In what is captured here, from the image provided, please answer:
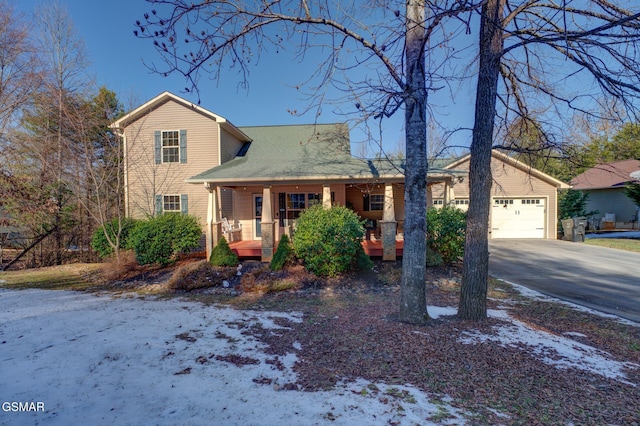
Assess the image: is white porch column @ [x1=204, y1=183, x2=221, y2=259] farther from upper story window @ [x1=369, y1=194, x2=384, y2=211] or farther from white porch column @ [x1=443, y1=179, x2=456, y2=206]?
white porch column @ [x1=443, y1=179, x2=456, y2=206]

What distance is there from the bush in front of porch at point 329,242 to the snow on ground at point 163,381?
294 centimetres

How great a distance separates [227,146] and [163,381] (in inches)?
445

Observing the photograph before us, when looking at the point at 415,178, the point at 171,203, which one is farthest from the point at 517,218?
the point at 171,203

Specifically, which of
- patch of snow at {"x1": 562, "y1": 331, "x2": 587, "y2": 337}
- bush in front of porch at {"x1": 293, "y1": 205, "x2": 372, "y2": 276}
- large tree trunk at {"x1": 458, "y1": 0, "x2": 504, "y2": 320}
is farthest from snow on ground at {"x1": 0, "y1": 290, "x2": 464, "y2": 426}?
patch of snow at {"x1": 562, "y1": 331, "x2": 587, "y2": 337}

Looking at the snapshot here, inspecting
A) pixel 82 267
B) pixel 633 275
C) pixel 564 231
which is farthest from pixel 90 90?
pixel 564 231

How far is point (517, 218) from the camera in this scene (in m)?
17.3

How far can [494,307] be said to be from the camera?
5898 mm

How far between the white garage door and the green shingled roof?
32.5ft

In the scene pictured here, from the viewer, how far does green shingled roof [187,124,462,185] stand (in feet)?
31.1

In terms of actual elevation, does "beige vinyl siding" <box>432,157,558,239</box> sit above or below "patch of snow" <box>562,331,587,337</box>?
above

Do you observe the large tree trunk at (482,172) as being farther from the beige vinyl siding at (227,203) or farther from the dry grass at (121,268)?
the beige vinyl siding at (227,203)

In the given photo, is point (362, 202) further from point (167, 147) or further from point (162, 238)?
point (167, 147)

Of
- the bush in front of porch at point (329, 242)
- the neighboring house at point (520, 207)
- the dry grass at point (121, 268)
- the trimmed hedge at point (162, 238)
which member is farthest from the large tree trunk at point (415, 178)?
the neighboring house at point (520, 207)

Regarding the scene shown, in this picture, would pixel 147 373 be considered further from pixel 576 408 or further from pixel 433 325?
pixel 576 408
